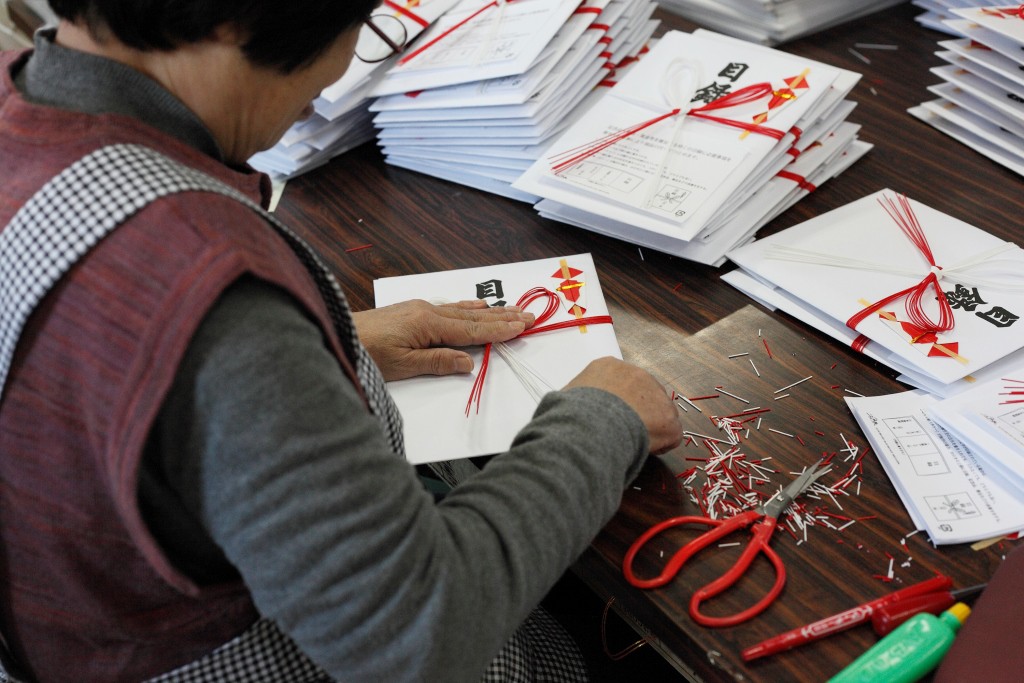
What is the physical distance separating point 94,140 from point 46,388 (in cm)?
18

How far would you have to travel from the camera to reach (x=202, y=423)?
0.56 metres

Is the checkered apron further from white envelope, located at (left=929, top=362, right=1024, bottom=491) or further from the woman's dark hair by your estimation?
white envelope, located at (left=929, top=362, right=1024, bottom=491)

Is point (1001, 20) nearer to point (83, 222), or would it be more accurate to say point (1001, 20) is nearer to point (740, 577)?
point (740, 577)

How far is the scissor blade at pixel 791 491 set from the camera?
838mm

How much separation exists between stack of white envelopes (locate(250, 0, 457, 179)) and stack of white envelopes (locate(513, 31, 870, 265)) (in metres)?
0.36

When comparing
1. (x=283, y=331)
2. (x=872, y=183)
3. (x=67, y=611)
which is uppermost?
(x=872, y=183)

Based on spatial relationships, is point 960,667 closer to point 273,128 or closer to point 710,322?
point 710,322

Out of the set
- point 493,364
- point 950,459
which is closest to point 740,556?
point 950,459

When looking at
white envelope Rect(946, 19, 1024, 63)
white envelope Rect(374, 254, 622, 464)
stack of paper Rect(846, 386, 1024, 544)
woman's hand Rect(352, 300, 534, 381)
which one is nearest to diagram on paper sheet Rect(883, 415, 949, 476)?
stack of paper Rect(846, 386, 1024, 544)

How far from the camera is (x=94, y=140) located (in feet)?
2.04

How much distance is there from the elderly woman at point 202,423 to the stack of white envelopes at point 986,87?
95cm

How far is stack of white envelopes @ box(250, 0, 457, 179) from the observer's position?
1.41 metres

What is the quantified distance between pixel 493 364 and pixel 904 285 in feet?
1.72

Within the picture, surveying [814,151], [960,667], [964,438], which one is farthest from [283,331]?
[814,151]
